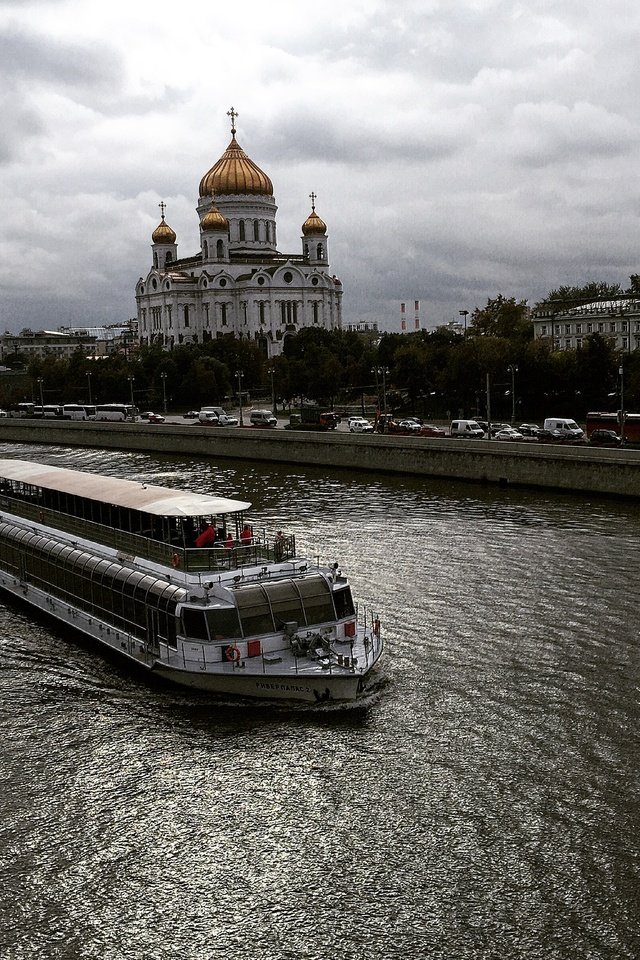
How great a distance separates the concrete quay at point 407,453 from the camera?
134 ft

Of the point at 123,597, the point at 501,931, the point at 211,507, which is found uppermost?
the point at 211,507

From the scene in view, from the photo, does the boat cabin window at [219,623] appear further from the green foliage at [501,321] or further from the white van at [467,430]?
the green foliage at [501,321]

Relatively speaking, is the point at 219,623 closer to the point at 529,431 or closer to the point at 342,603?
the point at 342,603

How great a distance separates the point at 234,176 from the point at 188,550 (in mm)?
108997

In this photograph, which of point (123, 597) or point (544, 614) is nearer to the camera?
point (123, 597)

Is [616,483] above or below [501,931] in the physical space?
above

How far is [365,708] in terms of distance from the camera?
18125 millimetres

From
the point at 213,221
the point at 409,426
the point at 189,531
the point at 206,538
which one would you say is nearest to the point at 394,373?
the point at 409,426

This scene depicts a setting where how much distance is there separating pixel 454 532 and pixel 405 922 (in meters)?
21.7

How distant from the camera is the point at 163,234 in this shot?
136 meters

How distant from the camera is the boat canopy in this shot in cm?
2158

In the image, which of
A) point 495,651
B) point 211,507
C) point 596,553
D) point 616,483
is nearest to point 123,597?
point 211,507

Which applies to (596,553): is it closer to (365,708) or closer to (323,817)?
(365,708)

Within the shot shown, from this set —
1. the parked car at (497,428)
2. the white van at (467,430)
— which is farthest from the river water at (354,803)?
the parked car at (497,428)
